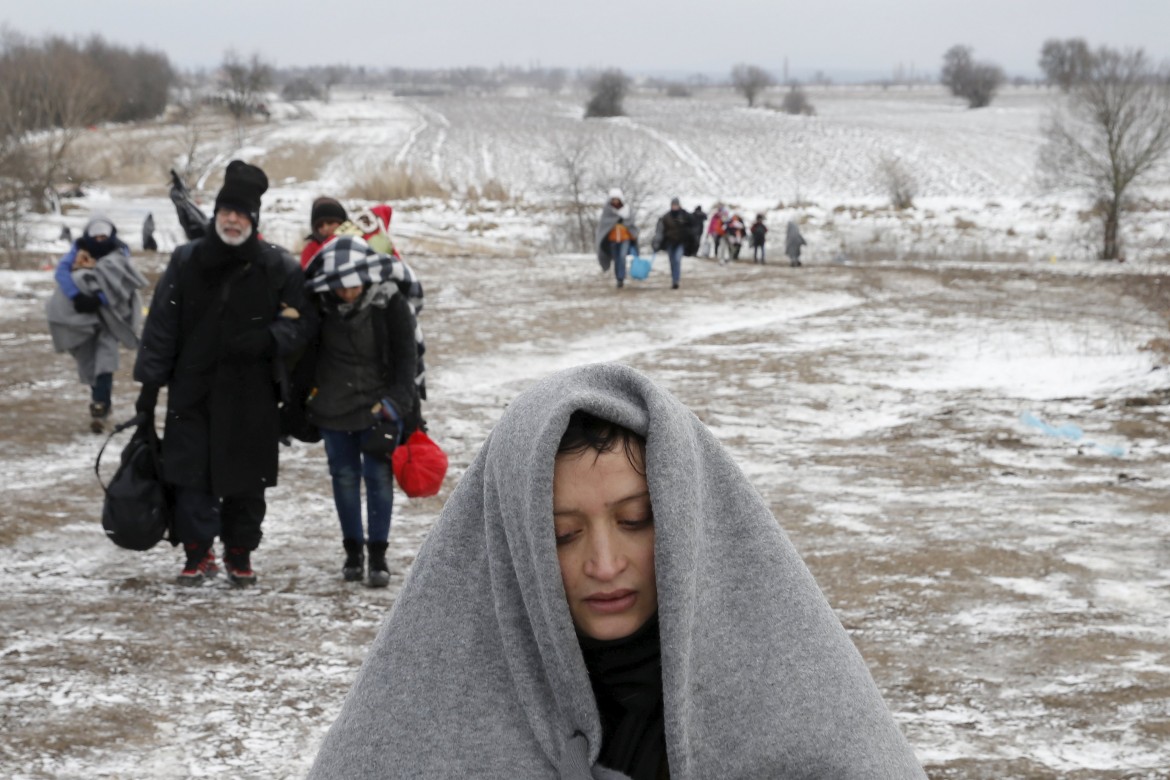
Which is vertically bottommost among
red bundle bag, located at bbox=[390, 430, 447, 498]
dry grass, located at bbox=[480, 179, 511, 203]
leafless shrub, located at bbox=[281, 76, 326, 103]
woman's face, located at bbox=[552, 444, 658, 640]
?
red bundle bag, located at bbox=[390, 430, 447, 498]

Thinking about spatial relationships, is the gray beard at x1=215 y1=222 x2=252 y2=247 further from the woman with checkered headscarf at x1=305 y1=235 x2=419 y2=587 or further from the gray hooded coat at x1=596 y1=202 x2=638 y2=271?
the gray hooded coat at x1=596 y1=202 x2=638 y2=271

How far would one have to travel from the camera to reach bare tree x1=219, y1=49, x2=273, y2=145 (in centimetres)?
7000

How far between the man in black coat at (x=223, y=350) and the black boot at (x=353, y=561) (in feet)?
2.47

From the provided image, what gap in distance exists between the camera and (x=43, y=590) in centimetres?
638

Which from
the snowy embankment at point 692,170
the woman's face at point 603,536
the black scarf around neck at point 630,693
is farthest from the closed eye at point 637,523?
the snowy embankment at point 692,170

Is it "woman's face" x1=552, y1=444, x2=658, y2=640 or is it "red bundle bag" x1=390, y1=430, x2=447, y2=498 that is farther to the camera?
"red bundle bag" x1=390, y1=430, x2=447, y2=498

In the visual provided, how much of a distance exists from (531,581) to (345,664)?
4.16m

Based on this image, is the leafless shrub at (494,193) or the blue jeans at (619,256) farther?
the leafless shrub at (494,193)

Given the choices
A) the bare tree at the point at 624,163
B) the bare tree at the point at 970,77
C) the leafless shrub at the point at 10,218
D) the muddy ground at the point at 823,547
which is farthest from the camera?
the bare tree at the point at 970,77

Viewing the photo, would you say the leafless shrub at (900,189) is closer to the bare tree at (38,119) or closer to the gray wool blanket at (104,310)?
the bare tree at (38,119)

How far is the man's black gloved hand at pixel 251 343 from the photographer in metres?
5.69

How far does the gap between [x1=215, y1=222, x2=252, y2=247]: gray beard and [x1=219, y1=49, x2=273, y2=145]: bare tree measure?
63.8 meters

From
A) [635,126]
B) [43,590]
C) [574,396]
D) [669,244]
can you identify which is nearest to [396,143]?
[635,126]

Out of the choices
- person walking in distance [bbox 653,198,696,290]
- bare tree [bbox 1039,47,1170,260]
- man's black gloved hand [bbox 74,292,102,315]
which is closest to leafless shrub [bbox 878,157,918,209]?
bare tree [bbox 1039,47,1170,260]
